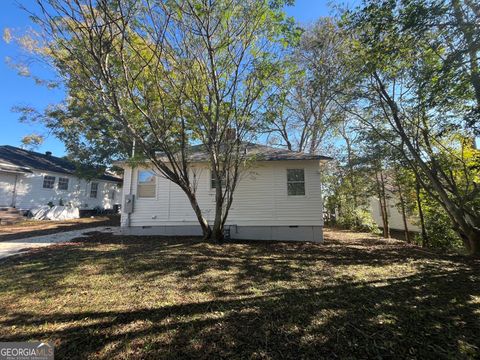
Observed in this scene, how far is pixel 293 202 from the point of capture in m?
9.71

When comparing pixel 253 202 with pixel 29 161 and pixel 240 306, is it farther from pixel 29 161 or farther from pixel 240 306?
pixel 29 161

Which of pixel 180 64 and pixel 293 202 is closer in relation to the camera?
pixel 180 64

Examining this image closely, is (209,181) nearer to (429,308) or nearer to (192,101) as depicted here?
(192,101)

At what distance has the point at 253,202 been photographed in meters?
9.98

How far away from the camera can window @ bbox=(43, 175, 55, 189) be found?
16781 mm

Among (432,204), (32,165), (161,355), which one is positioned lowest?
(161,355)

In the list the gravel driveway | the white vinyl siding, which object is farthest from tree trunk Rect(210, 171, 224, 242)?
the gravel driveway

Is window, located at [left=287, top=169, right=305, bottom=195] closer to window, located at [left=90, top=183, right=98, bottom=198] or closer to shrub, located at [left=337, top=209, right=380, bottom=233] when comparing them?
shrub, located at [left=337, top=209, right=380, bottom=233]

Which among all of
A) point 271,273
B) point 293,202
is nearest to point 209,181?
point 293,202

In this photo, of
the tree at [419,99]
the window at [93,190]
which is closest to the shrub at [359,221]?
the tree at [419,99]

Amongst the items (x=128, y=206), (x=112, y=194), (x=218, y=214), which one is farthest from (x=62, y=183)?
(x=218, y=214)

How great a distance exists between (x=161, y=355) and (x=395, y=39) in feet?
24.0

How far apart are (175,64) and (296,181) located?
6263mm

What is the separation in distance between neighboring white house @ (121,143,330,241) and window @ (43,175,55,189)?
10.7 meters
